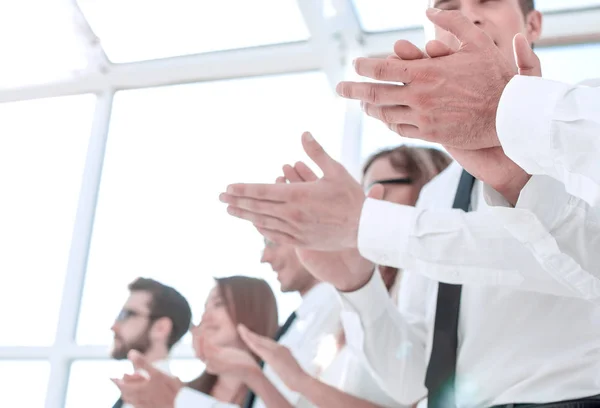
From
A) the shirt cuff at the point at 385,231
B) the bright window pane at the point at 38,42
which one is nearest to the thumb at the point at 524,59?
the shirt cuff at the point at 385,231

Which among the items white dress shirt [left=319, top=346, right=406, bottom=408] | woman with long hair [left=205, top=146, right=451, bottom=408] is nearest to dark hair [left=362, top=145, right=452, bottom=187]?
woman with long hair [left=205, top=146, right=451, bottom=408]

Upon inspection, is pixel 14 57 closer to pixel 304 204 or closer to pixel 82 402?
pixel 82 402

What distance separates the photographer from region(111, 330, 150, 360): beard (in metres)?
3.25

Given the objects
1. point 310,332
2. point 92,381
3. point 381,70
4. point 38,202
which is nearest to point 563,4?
point 310,332

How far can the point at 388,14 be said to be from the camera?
11.8 feet

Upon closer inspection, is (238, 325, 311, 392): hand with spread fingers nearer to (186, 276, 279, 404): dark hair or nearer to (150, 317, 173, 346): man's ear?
(186, 276, 279, 404): dark hair

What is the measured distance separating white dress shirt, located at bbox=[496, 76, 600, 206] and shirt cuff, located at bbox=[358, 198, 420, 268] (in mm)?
278

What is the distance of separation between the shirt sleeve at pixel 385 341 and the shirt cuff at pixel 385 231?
0.22 m

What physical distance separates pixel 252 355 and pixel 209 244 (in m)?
1.37

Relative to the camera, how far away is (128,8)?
4062mm

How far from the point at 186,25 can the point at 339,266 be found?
2898mm

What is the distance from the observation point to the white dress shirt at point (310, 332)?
206cm

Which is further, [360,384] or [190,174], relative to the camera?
[190,174]

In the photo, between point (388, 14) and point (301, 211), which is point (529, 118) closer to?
point (301, 211)
